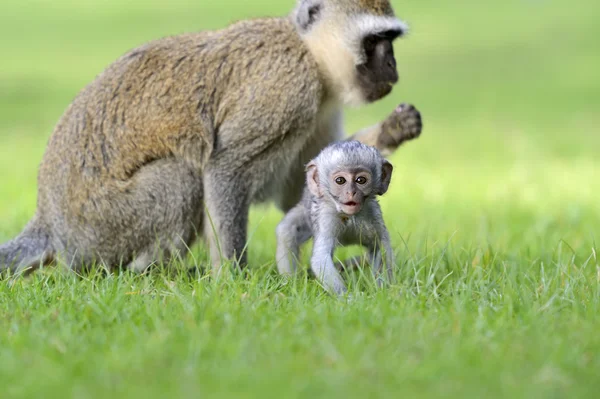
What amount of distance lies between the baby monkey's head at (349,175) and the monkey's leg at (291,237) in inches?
21.0

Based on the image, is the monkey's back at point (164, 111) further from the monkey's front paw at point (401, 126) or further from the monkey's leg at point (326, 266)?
the monkey's leg at point (326, 266)

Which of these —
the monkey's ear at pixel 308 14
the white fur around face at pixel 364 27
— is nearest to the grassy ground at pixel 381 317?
the white fur around face at pixel 364 27

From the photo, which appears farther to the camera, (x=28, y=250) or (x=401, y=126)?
(x=401, y=126)

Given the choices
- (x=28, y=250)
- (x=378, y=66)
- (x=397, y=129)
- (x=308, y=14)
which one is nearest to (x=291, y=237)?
(x=397, y=129)

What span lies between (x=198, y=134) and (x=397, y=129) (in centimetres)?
149

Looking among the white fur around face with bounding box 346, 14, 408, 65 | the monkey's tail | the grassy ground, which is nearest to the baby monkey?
the grassy ground

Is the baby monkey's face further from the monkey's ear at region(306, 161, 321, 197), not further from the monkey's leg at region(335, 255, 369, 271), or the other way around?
the monkey's leg at region(335, 255, 369, 271)

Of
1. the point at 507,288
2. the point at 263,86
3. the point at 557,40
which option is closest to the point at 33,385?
the point at 507,288

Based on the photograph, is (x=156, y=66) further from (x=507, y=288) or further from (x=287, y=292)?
(x=507, y=288)

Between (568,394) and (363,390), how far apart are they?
0.77 meters

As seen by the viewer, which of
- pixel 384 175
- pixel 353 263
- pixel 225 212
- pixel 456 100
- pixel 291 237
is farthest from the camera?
pixel 456 100

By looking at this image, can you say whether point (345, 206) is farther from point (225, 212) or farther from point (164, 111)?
point (164, 111)

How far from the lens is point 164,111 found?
6.64m

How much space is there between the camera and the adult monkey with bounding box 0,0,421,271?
21.4 ft
